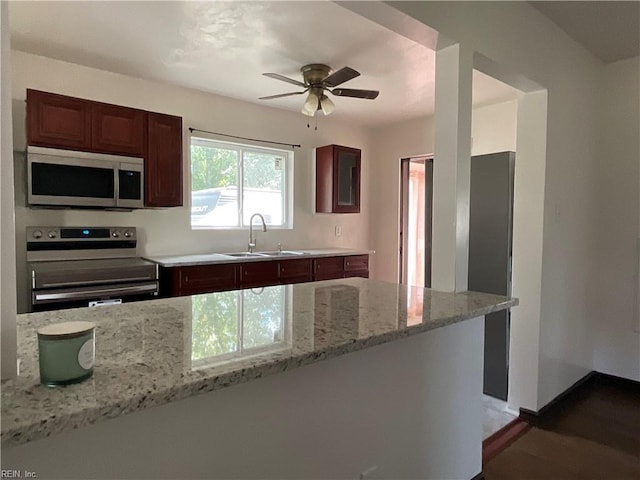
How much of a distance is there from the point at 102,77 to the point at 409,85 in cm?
254

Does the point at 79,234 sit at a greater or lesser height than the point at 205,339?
greater

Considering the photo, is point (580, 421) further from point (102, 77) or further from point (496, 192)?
point (102, 77)

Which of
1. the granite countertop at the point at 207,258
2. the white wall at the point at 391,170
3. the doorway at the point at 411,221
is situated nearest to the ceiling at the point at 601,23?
the white wall at the point at 391,170

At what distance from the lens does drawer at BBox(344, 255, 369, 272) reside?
4.18 meters

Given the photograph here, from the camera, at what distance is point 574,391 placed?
2.86 m

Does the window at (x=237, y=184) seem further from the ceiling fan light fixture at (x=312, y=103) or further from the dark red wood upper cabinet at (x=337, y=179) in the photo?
the ceiling fan light fixture at (x=312, y=103)

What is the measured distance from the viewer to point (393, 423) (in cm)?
141

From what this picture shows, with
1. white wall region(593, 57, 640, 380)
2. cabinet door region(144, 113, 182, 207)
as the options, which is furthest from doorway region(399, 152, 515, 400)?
cabinet door region(144, 113, 182, 207)

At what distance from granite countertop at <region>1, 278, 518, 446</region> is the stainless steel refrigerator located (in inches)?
47.8

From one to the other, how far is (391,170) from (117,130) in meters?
3.16

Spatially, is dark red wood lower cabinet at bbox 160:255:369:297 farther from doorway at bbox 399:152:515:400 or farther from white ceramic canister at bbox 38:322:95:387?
white ceramic canister at bbox 38:322:95:387

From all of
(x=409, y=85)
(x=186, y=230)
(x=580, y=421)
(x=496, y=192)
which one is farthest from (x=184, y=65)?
(x=580, y=421)

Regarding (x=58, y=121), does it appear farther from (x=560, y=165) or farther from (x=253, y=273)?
(x=560, y=165)

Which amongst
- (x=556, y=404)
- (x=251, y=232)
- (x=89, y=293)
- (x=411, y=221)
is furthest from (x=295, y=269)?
(x=556, y=404)
